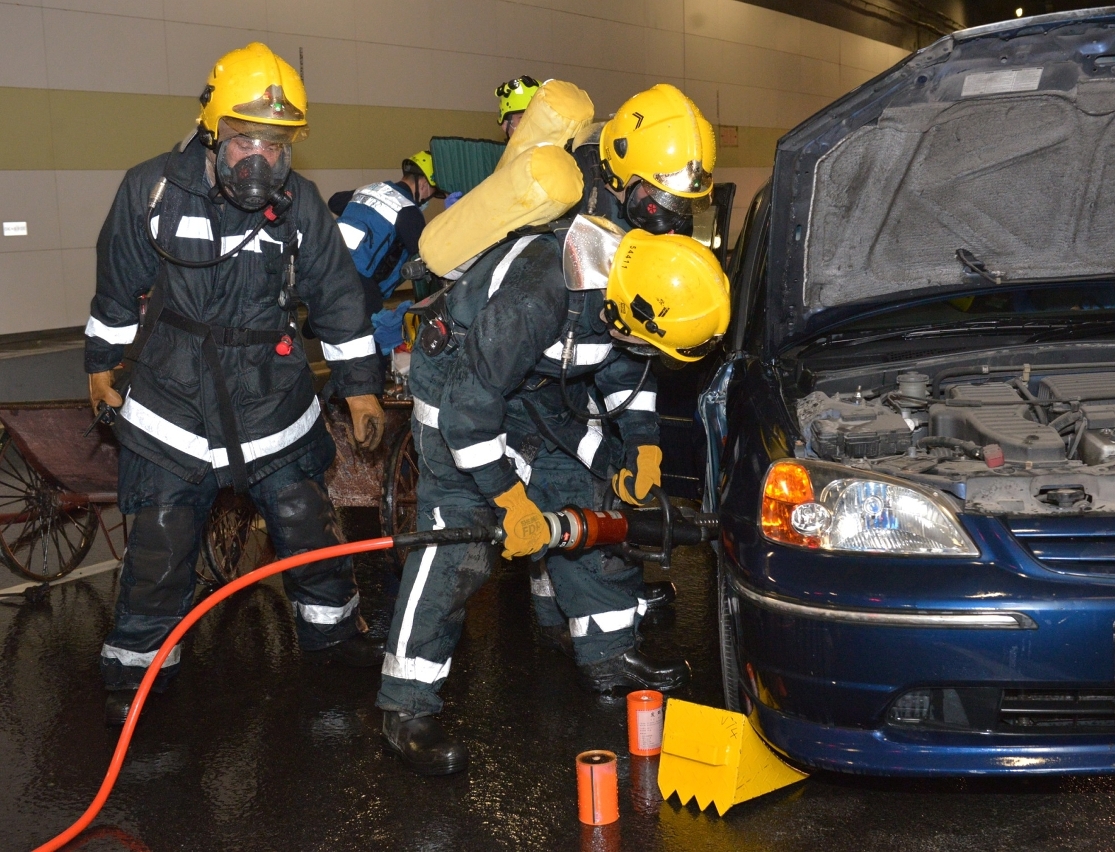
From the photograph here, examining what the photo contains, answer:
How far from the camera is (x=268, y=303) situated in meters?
4.16

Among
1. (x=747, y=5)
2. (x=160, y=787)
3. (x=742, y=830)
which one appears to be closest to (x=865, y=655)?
(x=742, y=830)

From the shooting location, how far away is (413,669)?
12.1ft

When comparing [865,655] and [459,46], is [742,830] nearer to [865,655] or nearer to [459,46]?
[865,655]

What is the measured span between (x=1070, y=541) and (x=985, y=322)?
1.35 metres

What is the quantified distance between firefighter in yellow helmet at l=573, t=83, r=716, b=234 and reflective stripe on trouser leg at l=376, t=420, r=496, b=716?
958 mm

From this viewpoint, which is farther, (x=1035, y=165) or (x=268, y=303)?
(x=268, y=303)

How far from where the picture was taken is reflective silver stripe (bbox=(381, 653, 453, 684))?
3.70 m

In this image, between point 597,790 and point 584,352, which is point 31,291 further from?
A: point 597,790

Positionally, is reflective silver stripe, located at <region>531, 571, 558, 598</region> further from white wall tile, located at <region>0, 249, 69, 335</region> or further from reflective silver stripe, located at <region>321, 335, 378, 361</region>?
white wall tile, located at <region>0, 249, 69, 335</region>

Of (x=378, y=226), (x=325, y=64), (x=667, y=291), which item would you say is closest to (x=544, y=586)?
(x=667, y=291)

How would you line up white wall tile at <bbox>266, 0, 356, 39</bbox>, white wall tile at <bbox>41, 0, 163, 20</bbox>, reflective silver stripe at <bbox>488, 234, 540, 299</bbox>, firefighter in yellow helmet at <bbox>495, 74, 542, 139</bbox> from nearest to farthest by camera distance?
reflective silver stripe at <bbox>488, 234, 540, 299</bbox>
firefighter in yellow helmet at <bbox>495, 74, 542, 139</bbox>
white wall tile at <bbox>41, 0, 163, 20</bbox>
white wall tile at <bbox>266, 0, 356, 39</bbox>

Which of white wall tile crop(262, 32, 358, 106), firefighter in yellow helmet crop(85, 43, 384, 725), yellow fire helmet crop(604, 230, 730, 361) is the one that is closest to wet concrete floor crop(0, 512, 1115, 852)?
firefighter in yellow helmet crop(85, 43, 384, 725)

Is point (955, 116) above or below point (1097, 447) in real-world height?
above

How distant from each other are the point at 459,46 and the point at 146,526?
11942 mm
